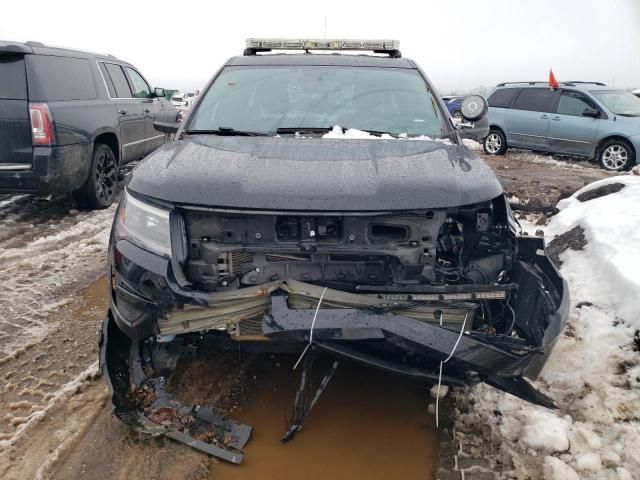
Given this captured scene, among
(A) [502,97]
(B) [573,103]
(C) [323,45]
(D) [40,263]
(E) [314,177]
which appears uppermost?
(C) [323,45]

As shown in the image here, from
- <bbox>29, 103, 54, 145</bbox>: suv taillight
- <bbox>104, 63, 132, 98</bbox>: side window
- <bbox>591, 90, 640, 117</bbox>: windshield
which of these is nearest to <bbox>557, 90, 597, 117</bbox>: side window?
<bbox>591, 90, 640, 117</bbox>: windshield

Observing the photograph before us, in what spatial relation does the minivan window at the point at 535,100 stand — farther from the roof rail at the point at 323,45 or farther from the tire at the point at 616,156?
the roof rail at the point at 323,45

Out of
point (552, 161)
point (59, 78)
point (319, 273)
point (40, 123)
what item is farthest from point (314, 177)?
point (552, 161)

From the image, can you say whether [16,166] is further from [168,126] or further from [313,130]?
[313,130]

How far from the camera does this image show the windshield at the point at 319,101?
132 inches

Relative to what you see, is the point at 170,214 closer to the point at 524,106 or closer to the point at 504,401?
the point at 504,401

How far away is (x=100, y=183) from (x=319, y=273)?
5.08m

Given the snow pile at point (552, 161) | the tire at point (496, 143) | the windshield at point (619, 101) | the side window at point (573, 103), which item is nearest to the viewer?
the windshield at point (619, 101)

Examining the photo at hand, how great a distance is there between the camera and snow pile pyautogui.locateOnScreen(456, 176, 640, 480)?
240 cm

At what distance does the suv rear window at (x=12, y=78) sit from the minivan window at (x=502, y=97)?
10555 mm

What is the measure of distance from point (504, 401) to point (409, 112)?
1.95 metres

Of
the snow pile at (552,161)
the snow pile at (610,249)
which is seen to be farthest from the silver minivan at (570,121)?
the snow pile at (610,249)

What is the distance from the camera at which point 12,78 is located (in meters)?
5.20

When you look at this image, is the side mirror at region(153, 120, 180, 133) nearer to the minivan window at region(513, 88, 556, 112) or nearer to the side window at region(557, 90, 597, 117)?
the side window at region(557, 90, 597, 117)
